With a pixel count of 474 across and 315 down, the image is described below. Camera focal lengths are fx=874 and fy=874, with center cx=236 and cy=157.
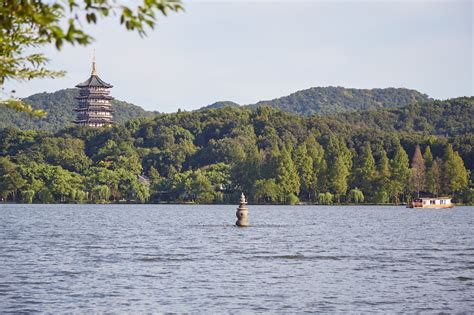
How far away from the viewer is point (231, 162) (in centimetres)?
16012

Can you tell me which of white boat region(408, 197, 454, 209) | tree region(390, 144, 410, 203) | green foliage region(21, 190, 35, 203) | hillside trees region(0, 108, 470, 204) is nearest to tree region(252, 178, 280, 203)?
hillside trees region(0, 108, 470, 204)

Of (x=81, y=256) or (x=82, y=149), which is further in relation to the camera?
(x=82, y=149)

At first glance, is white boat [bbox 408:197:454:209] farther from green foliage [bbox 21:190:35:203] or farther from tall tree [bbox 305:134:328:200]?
green foliage [bbox 21:190:35:203]

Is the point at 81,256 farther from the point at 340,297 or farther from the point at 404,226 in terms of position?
the point at 404,226

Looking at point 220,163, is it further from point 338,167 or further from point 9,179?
point 9,179

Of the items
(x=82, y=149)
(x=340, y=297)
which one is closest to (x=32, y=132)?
(x=82, y=149)

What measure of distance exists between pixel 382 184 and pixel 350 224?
48.0 meters

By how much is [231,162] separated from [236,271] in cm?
12248

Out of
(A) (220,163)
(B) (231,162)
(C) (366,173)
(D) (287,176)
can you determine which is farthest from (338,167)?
(B) (231,162)

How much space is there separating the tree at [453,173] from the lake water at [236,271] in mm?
61982

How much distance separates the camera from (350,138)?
161m

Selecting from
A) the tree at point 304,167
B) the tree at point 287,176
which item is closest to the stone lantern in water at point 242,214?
the tree at point 287,176

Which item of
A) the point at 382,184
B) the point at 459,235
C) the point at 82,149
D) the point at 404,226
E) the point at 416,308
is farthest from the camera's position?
the point at 82,149

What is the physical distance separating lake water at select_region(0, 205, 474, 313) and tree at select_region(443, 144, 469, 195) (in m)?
62.0
